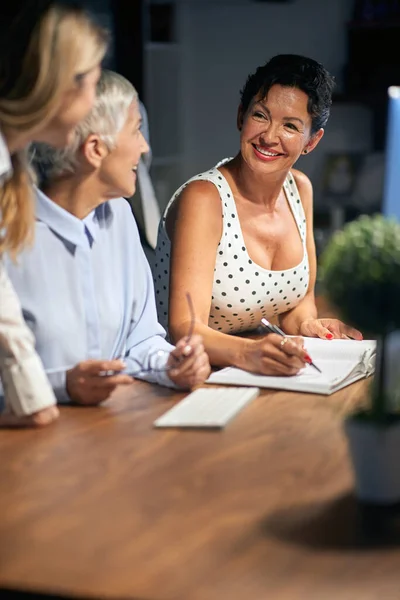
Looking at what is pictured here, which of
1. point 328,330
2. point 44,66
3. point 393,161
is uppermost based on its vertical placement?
point 44,66

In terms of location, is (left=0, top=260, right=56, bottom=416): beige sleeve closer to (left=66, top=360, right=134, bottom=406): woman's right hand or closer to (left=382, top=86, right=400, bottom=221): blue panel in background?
(left=66, top=360, right=134, bottom=406): woman's right hand

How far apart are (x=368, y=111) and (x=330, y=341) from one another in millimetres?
4109

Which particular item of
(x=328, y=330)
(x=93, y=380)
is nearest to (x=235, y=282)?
(x=328, y=330)

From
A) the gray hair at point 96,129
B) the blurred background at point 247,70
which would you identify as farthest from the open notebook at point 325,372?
the blurred background at point 247,70

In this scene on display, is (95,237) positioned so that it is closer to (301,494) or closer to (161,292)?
(161,292)

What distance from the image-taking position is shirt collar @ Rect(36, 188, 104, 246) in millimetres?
1876

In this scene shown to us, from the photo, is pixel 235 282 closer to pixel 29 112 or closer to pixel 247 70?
pixel 29 112

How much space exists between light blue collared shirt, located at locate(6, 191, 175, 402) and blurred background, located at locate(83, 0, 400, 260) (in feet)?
11.6

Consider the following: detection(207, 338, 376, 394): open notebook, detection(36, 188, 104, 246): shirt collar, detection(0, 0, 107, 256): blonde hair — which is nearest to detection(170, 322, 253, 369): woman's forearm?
detection(207, 338, 376, 394): open notebook

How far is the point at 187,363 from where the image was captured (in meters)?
1.89

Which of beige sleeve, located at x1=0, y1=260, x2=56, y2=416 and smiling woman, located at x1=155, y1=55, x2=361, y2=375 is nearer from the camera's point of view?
beige sleeve, located at x1=0, y1=260, x2=56, y2=416

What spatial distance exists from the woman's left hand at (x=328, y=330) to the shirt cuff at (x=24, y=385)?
94 centimetres

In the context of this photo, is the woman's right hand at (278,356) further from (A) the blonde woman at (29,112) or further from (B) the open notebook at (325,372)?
(A) the blonde woman at (29,112)

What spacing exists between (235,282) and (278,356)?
56 centimetres
